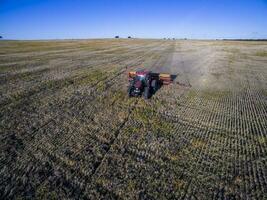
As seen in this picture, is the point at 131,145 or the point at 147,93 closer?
the point at 131,145

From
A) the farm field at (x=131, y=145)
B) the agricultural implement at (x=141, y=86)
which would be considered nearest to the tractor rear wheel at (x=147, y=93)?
the agricultural implement at (x=141, y=86)

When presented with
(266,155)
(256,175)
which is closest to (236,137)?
(266,155)

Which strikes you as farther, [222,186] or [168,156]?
[168,156]

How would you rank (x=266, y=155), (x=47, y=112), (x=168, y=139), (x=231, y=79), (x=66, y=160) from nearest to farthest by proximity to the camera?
(x=66, y=160)
(x=266, y=155)
(x=168, y=139)
(x=47, y=112)
(x=231, y=79)

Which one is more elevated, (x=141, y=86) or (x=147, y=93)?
(x=141, y=86)

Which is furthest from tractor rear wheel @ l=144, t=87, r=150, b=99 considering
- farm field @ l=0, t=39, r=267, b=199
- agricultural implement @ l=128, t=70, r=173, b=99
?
farm field @ l=0, t=39, r=267, b=199

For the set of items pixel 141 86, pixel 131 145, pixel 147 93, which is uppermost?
pixel 141 86

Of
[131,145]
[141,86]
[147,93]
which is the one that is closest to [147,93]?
[147,93]

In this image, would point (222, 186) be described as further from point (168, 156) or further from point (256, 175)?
point (168, 156)

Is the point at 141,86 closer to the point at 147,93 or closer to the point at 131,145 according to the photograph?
the point at 147,93

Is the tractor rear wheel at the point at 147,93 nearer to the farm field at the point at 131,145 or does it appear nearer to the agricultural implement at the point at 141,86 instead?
the agricultural implement at the point at 141,86

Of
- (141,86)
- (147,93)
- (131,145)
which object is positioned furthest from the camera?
(141,86)
